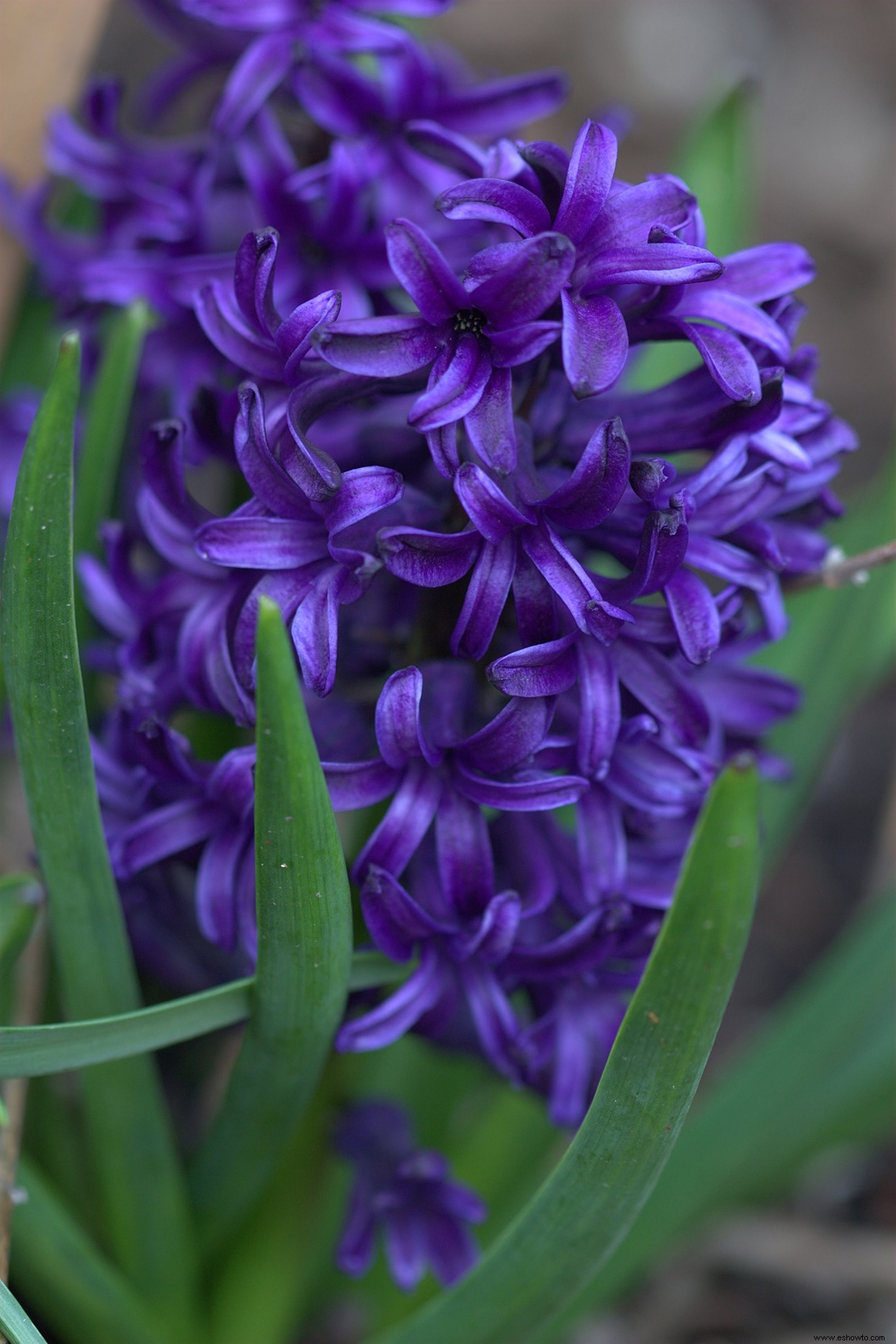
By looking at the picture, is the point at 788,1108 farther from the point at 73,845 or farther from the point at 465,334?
the point at 465,334

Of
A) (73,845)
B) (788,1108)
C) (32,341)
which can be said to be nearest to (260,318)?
(73,845)

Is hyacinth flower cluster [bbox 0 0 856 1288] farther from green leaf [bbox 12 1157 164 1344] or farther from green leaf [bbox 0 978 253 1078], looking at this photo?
green leaf [bbox 12 1157 164 1344]

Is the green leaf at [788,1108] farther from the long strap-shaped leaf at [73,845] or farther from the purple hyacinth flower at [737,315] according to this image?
the purple hyacinth flower at [737,315]

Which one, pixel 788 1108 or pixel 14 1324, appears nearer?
pixel 14 1324

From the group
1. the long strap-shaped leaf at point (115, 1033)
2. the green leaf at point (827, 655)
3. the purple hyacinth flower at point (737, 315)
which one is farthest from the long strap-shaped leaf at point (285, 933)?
the green leaf at point (827, 655)

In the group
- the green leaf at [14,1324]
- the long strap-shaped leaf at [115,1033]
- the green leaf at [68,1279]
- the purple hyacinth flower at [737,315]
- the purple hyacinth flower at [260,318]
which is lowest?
the green leaf at [68,1279]

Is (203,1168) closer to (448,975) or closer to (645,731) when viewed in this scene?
(448,975)
